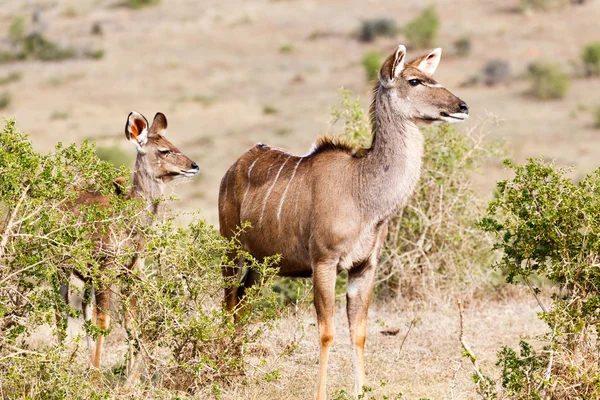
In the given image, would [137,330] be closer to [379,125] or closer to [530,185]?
[379,125]

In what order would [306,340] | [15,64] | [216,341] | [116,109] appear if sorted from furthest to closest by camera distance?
[15,64] < [116,109] < [306,340] < [216,341]

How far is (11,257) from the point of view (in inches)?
231

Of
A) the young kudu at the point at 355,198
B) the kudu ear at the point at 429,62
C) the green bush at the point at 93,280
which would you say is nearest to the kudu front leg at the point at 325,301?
the young kudu at the point at 355,198

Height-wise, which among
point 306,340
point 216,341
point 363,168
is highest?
point 363,168

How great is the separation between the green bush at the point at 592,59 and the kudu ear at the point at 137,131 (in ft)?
92.2

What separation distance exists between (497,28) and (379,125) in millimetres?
37083

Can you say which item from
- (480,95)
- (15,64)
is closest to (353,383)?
(480,95)

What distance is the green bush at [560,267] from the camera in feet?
18.6

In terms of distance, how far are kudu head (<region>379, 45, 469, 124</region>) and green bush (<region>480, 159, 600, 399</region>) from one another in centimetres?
72

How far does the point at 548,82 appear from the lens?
3094 centimetres

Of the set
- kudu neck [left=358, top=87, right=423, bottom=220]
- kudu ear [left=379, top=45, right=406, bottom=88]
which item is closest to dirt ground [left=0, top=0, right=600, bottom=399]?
kudu neck [left=358, top=87, right=423, bottom=220]

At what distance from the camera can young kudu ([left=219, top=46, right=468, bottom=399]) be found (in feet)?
21.3

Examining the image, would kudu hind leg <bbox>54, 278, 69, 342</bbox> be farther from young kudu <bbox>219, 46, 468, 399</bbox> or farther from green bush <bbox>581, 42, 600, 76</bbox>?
green bush <bbox>581, 42, 600, 76</bbox>

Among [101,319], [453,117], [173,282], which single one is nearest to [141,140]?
[101,319]
